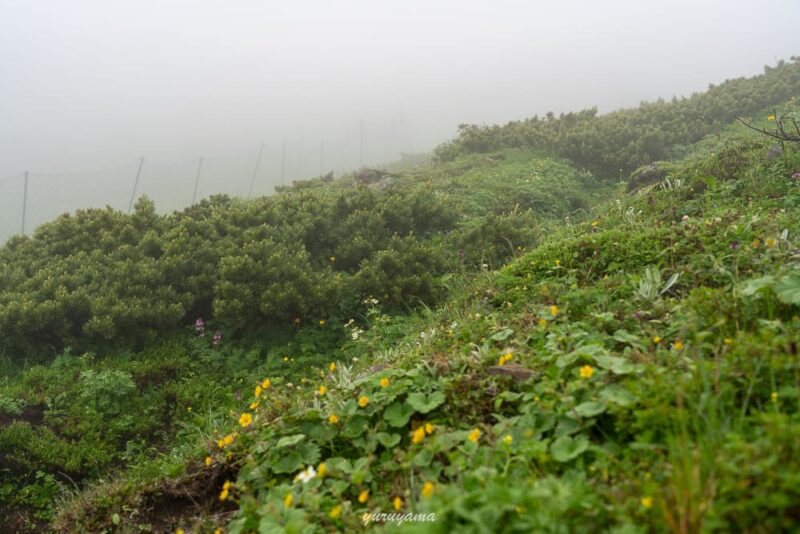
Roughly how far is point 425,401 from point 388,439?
27 cm

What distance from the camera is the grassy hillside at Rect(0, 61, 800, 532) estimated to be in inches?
79.8

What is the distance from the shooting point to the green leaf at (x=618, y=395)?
2.30m

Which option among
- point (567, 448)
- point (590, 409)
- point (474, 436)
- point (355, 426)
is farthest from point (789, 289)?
point (355, 426)

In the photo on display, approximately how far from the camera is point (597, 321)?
346 centimetres

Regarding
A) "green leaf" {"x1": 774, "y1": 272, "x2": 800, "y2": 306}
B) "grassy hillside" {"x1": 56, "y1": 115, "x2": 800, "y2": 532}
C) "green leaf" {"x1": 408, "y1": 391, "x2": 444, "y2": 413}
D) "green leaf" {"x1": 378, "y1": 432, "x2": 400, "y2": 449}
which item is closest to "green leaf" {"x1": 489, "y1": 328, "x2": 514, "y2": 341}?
"grassy hillside" {"x1": 56, "y1": 115, "x2": 800, "y2": 532}

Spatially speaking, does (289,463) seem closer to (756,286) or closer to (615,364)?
(615,364)

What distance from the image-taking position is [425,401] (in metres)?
2.93

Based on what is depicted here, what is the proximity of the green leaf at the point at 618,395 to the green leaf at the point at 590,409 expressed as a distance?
4cm

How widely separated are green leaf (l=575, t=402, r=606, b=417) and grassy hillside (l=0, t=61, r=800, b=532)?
1cm

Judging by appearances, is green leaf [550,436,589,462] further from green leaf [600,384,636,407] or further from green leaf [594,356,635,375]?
green leaf [594,356,635,375]

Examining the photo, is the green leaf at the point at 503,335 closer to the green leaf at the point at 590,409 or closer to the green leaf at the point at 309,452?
the green leaf at the point at 590,409

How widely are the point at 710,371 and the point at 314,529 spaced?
1.73 meters

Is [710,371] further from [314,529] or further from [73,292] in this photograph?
[73,292]

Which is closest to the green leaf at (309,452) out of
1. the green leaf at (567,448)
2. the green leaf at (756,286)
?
the green leaf at (567,448)
